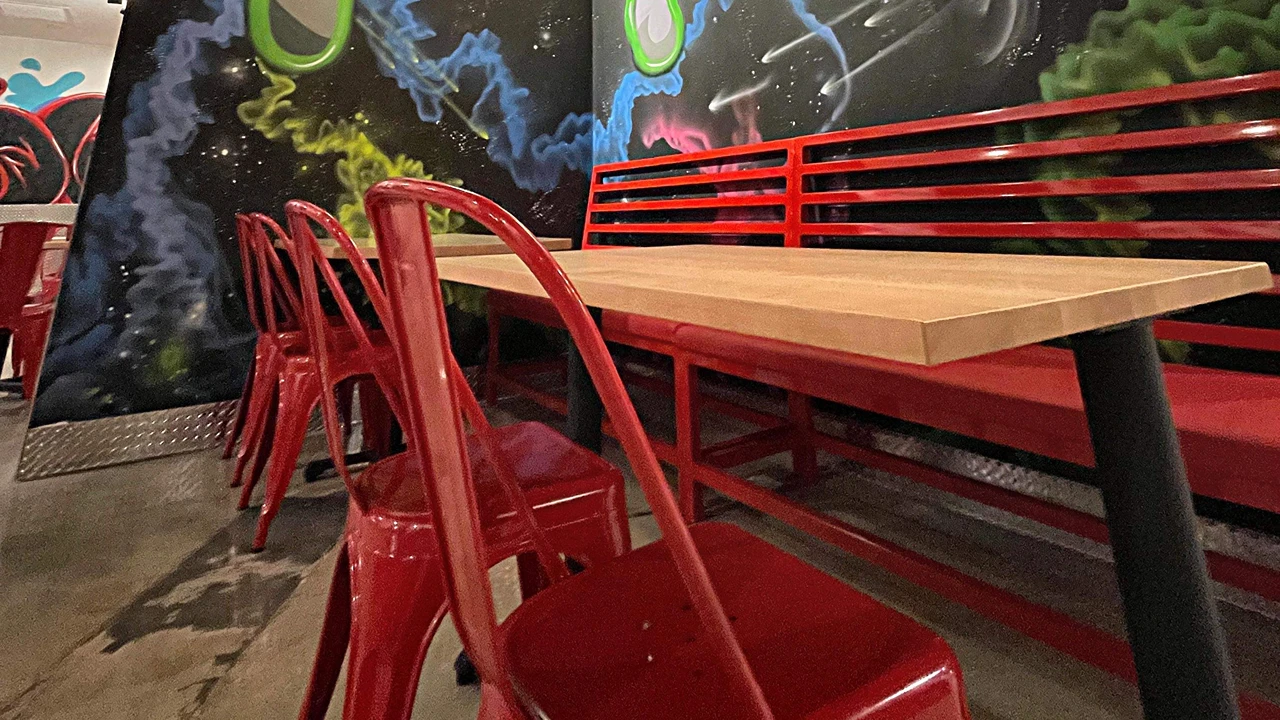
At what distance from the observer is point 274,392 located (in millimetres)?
2406

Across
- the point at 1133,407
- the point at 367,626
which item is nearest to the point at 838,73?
the point at 1133,407

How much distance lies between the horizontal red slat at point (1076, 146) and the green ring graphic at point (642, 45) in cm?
132

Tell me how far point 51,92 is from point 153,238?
100 cm

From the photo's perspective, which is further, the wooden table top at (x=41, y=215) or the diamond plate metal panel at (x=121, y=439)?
the wooden table top at (x=41, y=215)

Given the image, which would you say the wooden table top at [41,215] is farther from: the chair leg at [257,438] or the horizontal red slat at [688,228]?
the horizontal red slat at [688,228]

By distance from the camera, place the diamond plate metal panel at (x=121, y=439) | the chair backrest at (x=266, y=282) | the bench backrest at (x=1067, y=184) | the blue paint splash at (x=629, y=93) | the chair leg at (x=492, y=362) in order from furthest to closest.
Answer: the chair leg at (x=492, y=362), the blue paint splash at (x=629, y=93), the diamond plate metal panel at (x=121, y=439), the chair backrest at (x=266, y=282), the bench backrest at (x=1067, y=184)

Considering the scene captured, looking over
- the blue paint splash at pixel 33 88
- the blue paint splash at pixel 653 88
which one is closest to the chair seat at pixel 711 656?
the blue paint splash at pixel 653 88

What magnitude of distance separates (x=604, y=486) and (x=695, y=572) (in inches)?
23.0

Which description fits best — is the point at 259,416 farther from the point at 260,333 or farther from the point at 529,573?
the point at 529,573

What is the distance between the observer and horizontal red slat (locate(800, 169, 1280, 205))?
57.1 inches

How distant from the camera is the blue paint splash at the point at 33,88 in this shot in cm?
310

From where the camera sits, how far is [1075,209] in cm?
182

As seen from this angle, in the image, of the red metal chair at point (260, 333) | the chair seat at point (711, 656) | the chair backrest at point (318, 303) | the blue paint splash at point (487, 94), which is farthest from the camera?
the blue paint splash at point (487, 94)

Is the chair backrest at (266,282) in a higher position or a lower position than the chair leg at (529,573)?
higher
